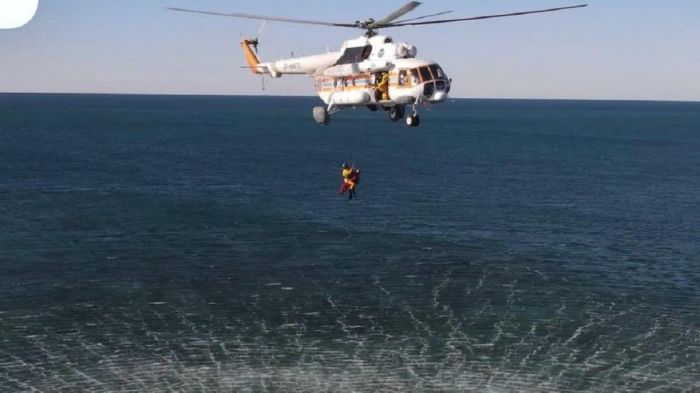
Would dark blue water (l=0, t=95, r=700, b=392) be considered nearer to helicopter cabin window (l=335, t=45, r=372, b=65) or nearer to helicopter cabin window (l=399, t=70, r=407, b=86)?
helicopter cabin window (l=399, t=70, r=407, b=86)

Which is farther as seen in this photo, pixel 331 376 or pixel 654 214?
pixel 654 214

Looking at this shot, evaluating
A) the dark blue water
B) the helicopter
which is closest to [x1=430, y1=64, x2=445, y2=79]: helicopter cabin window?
the helicopter

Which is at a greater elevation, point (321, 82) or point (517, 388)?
point (321, 82)

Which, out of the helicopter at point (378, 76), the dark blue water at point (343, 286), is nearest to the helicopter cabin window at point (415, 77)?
the helicopter at point (378, 76)

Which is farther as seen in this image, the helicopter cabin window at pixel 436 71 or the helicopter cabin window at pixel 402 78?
the helicopter cabin window at pixel 402 78

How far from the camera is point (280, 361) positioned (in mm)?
60344

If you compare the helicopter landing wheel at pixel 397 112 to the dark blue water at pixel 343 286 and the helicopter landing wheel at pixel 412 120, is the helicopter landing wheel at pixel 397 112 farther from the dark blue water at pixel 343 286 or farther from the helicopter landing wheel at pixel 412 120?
the dark blue water at pixel 343 286

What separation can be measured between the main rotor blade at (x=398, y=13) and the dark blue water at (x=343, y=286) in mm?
28817

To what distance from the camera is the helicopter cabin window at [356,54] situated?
4497 centimetres

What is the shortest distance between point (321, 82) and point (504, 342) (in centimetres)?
2995

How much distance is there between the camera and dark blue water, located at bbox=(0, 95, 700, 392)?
59.1 m

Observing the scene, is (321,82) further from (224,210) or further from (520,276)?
(224,210)

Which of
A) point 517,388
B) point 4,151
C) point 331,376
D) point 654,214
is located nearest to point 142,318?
point 331,376

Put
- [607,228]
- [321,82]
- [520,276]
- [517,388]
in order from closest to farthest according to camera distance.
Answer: [321,82] < [517,388] < [520,276] < [607,228]
